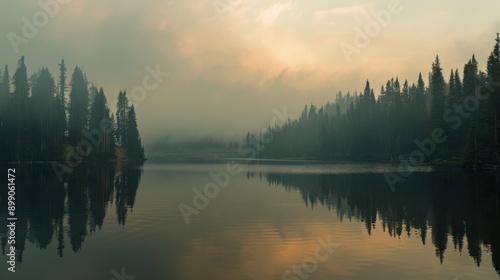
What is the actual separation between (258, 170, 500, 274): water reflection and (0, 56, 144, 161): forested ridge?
82243 mm

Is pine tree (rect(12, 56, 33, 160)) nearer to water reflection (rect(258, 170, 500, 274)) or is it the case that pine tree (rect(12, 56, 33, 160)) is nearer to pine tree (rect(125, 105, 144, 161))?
pine tree (rect(125, 105, 144, 161))

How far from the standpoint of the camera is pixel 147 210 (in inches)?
1483

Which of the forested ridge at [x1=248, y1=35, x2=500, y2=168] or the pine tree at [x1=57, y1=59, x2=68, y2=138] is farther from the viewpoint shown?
the pine tree at [x1=57, y1=59, x2=68, y2=138]

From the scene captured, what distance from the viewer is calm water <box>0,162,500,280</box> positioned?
19.0 metres

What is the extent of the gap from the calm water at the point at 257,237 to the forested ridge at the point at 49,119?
71.8 metres

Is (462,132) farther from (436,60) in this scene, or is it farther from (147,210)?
(147,210)

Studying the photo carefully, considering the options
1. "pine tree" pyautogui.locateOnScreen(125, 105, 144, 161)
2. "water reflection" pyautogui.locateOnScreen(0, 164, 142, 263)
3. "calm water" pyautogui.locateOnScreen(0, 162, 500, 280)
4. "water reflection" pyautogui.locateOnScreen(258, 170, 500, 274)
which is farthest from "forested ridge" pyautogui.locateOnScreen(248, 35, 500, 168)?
"pine tree" pyautogui.locateOnScreen(125, 105, 144, 161)

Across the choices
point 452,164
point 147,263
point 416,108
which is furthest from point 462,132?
point 147,263

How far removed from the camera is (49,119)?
11838 cm

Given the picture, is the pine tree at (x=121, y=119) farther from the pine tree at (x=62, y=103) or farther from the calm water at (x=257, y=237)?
the calm water at (x=257, y=237)

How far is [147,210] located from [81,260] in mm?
17220

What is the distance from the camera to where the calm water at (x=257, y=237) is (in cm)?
1900

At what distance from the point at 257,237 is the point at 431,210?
18189mm

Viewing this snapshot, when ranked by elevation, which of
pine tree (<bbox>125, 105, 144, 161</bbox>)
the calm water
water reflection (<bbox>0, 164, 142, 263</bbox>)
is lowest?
the calm water
